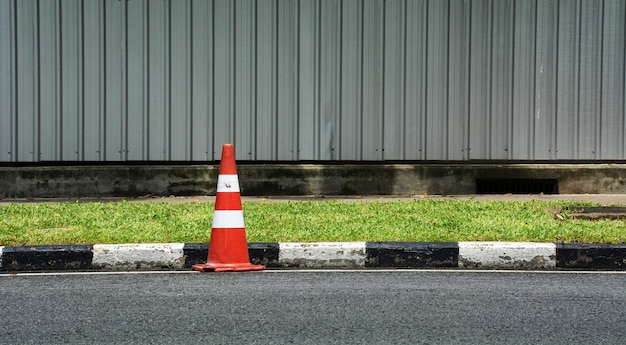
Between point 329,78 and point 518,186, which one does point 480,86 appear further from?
point 329,78

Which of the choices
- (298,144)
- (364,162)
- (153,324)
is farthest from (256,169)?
(153,324)

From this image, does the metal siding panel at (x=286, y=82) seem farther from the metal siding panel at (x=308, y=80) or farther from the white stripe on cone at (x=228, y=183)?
the white stripe on cone at (x=228, y=183)

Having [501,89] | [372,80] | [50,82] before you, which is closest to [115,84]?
[50,82]

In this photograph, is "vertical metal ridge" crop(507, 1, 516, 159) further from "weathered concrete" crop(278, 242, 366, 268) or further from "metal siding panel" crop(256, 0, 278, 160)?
"weathered concrete" crop(278, 242, 366, 268)

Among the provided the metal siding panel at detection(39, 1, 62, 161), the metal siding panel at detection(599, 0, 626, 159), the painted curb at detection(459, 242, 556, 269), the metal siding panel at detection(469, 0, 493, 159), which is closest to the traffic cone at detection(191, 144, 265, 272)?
the painted curb at detection(459, 242, 556, 269)

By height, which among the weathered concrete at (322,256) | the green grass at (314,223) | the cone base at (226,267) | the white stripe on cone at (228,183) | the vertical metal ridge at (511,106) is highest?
the vertical metal ridge at (511,106)

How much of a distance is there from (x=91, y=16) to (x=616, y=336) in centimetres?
901

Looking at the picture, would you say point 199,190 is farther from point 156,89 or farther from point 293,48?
point 293,48

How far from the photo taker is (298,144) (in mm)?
12539

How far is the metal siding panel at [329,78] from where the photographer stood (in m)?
12.5

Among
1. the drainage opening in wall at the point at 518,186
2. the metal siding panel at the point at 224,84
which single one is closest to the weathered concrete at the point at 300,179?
the drainage opening in wall at the point at 518,186

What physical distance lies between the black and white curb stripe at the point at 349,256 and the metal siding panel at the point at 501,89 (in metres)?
5.33

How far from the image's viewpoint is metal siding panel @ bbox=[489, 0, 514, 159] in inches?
500

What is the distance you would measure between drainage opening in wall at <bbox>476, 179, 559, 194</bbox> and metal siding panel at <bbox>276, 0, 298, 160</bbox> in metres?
2.57
